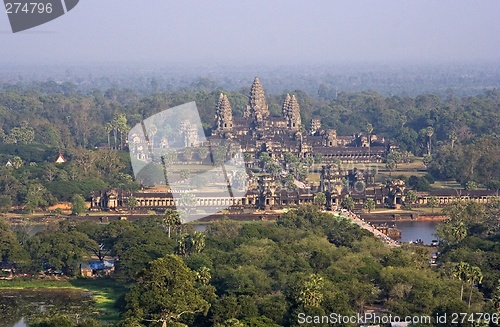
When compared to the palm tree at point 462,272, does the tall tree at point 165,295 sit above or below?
above

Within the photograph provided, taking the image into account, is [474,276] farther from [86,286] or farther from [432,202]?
[432,202]

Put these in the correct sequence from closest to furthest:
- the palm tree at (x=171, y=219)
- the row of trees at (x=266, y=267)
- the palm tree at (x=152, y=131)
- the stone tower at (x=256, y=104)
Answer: the row of trees at (x=266, y=267), the palm tree at (x=171, y=219), the palm tree at (x=152, y=131), the stone tower at (x=256, y=104)

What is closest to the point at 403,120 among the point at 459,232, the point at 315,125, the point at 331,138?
the point at 315,125

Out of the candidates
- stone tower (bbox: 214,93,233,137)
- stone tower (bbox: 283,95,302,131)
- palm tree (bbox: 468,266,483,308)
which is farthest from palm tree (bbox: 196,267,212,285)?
stone tower (bbox: 283,95,302,131)

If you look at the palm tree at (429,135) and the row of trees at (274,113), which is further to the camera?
the row of trees at (274,113)

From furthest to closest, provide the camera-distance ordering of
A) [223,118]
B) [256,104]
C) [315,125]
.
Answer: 1. [315,125]
2. [256,104]
3. [223,118]

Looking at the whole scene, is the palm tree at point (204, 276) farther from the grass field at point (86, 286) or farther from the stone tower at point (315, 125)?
the stone tower at point (315, 125)

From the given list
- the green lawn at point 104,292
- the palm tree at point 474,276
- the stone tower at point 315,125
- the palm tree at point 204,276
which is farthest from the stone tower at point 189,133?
the palm tree at point 474,276

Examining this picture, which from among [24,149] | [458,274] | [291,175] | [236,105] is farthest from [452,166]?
[236,105]

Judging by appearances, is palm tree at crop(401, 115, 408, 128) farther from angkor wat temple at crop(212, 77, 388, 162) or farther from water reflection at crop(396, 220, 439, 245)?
water reflection at crop(396, 220, 439, 245)

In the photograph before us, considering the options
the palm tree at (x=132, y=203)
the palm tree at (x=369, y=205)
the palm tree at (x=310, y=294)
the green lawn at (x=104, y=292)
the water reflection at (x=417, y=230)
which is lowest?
the water reflection at (x=417, y=230)

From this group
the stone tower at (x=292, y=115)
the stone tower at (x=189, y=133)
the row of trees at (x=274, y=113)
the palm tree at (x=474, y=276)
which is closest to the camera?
the palm tree at (x=474, y=276)

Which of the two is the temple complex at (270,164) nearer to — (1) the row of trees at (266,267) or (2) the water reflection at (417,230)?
(2) the water reflection at (417,230)
